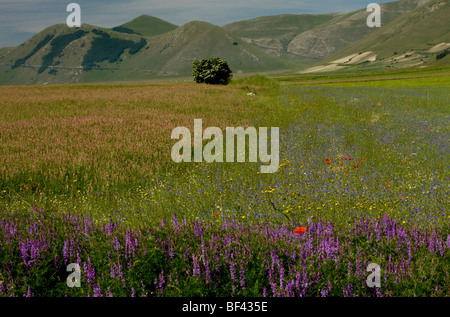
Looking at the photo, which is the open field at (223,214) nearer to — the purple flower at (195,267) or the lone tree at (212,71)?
the purple flower at (195,267)

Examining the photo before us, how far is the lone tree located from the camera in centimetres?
5869

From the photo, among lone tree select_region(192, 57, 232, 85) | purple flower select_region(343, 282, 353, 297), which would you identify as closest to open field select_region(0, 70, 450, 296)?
purple flower select_region(343, 282, 353, 297)

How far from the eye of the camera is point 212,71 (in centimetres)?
5853

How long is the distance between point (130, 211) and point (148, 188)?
6.28 feet

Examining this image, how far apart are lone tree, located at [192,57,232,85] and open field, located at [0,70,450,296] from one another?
1710 inches

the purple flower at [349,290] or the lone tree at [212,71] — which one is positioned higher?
the lone tree at [212,71]

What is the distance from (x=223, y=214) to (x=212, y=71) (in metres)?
54.4

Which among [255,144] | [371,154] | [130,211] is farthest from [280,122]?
[130,211]

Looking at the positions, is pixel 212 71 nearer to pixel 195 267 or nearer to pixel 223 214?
pixel 223 214

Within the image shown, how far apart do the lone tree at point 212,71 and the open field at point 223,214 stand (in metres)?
43.4

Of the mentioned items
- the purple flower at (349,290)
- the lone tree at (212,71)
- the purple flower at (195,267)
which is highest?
the lone tree at (212,71)

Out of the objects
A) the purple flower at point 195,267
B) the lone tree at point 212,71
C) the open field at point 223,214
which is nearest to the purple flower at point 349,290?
the open field at point 223,214

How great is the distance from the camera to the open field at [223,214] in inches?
152
